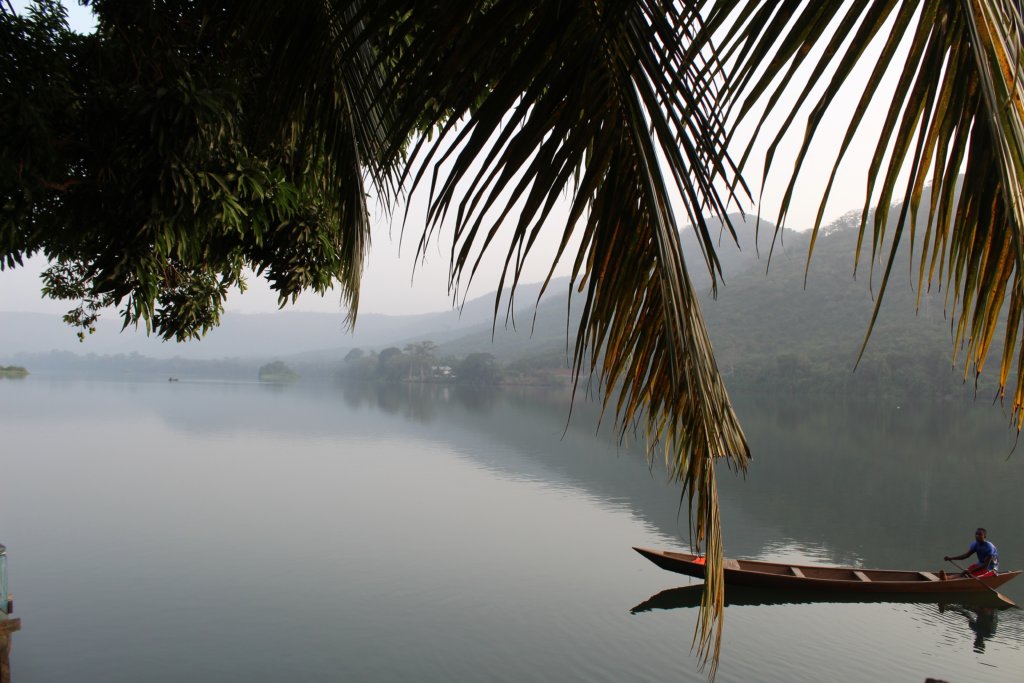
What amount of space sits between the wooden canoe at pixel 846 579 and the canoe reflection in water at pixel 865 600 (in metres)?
0.28

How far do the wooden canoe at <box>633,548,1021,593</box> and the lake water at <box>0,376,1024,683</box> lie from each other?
1.78 feet

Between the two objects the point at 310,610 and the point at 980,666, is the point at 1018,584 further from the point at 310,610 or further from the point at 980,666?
the point at 310,610

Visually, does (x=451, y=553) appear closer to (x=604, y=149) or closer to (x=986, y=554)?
(x=986, y=554)

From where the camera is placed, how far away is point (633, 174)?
1311 millimetres

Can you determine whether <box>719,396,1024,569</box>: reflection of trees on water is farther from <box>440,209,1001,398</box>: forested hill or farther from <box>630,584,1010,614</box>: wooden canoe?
<box>440,209,1001,398</box>: forested hill

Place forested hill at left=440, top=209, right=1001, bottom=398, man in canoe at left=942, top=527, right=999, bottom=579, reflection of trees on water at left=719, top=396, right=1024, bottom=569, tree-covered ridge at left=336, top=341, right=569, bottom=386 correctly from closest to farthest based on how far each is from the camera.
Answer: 1. man in canoe at left=942, top=527, right=999, bottom=579
2. reflection of trees on water at left=719, top=396, right=1024, bottom=569
3. forested hill at left=440, top=209, right=1001, bottom=398
4. tree-covered ridge at left=336, top=341, right=569, bottom=386

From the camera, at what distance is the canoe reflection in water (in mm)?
12609

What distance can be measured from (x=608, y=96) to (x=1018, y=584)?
16.4 meters

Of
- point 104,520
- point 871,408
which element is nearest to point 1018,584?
point 104,520

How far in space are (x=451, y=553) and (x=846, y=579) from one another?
7.21 m

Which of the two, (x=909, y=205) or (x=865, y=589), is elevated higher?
(x=909, y=205)

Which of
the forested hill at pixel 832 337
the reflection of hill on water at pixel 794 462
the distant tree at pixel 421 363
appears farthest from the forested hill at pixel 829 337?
the distant tree at pixel 421 363

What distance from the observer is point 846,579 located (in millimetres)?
12305

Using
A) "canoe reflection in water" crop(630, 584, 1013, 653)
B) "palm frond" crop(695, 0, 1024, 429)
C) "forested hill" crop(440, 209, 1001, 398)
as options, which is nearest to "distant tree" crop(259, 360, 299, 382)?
"forested hill" crop(440, 209, 1001, 398)
